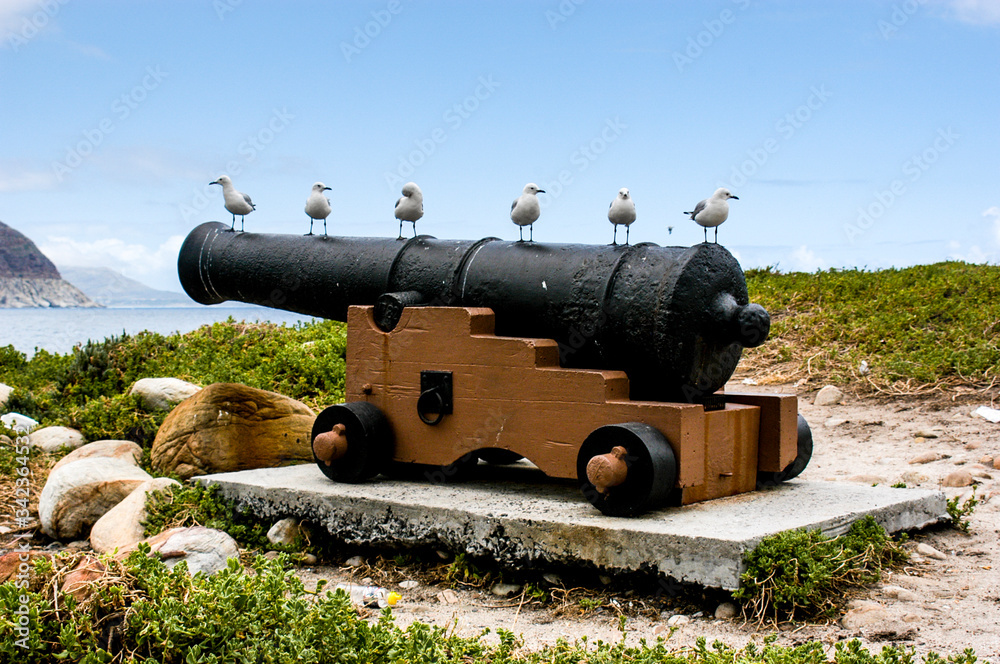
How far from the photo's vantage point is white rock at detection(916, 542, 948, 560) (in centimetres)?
485

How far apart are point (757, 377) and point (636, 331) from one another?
6.21 m

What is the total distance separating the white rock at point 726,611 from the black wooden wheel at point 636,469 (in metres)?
0.55

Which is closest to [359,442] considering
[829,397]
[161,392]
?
[161,392]

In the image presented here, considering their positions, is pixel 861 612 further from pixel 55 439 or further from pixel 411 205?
pixel 55 439

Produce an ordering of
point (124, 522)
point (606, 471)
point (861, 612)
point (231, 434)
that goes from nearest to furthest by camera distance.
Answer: point (861, 612) < point (606, 471) < point (124, 522) < point (231, 434)

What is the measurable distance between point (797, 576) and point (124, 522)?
382 cm

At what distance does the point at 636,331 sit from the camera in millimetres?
4969

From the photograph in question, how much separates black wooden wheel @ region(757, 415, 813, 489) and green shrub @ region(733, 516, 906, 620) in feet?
3.52

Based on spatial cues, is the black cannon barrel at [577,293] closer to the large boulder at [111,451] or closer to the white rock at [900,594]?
the white rock at [900,594]

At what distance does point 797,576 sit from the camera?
4.07m

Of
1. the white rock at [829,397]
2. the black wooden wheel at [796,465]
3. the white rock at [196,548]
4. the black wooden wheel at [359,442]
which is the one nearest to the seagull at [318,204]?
the black wooden wheel at [359,442]

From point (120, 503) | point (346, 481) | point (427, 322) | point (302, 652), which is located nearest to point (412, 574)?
point (346, 481)

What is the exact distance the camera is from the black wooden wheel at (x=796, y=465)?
5441 millimetres

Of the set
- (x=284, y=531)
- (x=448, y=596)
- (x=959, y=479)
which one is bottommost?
(x=448, y=596)
